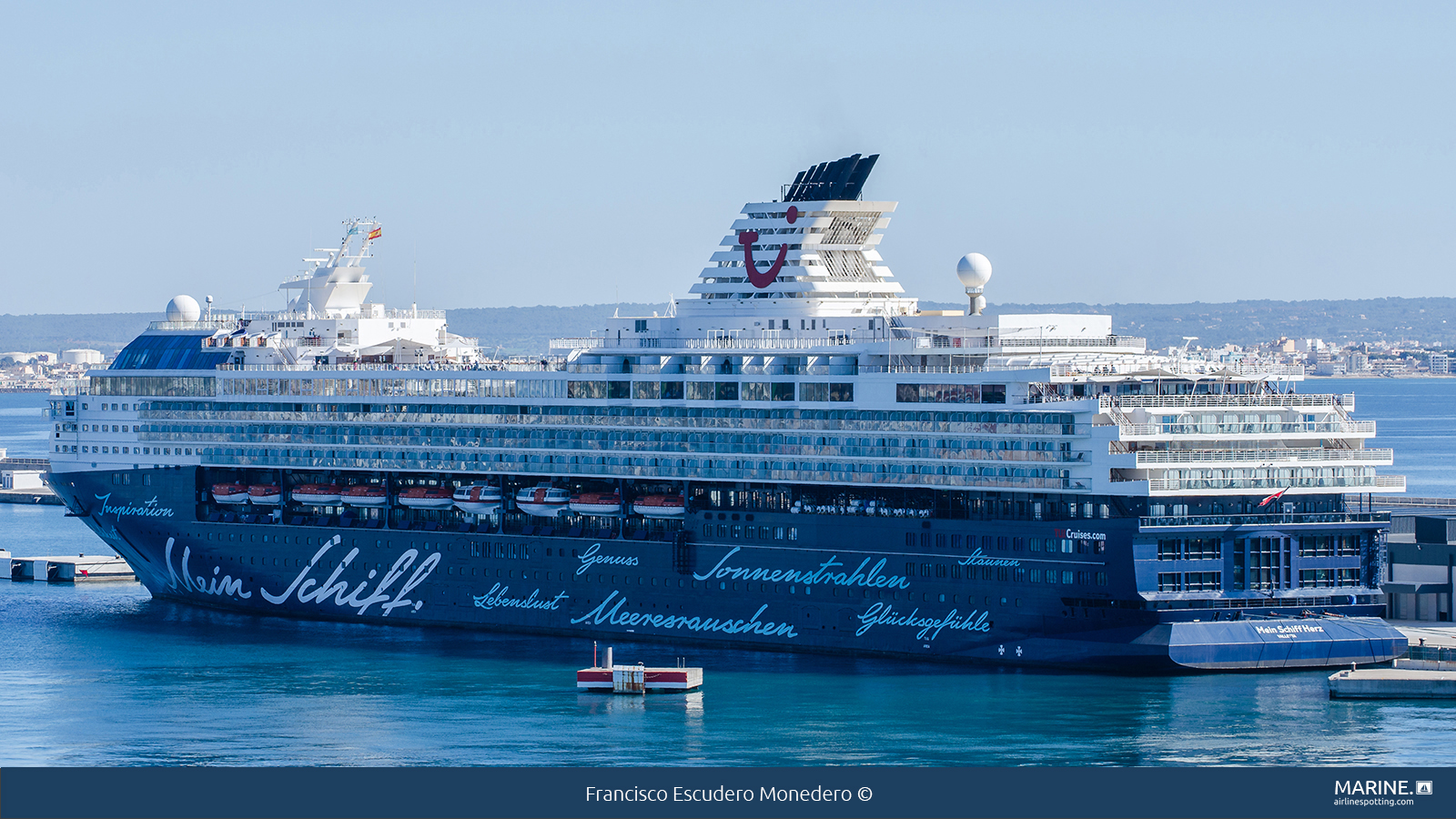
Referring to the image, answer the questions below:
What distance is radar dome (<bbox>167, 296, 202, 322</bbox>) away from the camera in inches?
3204

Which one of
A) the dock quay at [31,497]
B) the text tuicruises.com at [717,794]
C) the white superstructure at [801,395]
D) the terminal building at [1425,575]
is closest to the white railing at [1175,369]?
the white superstructure at [801,395]

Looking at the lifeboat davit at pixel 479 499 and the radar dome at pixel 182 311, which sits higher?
the radar dome at pixel 182 311

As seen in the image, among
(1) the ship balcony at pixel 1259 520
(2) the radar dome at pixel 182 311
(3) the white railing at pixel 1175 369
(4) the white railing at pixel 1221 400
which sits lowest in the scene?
(1) the ship balcony at pixel 1259 520

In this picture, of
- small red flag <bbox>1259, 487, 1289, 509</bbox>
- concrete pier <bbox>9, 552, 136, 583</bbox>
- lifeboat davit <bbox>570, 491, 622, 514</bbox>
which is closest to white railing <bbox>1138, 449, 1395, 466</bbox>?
small red flag <bbox>1259, 487, 1289, 509</bbox>

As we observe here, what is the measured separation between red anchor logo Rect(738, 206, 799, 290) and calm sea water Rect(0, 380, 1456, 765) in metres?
11.7

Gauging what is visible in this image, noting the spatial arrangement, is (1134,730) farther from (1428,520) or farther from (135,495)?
(135,495)

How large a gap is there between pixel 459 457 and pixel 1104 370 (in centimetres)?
2204

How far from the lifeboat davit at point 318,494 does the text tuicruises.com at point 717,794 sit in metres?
37.1

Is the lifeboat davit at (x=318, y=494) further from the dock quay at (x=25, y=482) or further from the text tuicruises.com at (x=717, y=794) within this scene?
the dock quay at (x=25, y=482)

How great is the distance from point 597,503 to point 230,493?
584 inches

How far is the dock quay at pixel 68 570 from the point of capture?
295 ft

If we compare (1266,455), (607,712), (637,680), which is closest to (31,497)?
(637,680)

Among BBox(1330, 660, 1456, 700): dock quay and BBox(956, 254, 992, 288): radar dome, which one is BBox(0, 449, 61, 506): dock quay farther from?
BBox(1330, 660, 1456, 700): dock quay

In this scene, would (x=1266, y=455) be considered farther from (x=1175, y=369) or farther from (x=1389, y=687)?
(x=1389, y=687)
